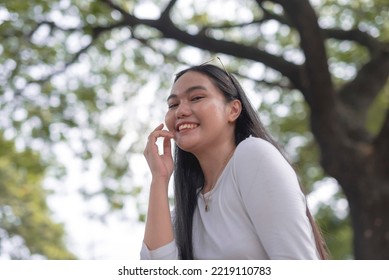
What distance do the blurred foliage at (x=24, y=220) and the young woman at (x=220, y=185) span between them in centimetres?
1176

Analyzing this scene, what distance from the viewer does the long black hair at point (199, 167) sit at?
8.52 ft

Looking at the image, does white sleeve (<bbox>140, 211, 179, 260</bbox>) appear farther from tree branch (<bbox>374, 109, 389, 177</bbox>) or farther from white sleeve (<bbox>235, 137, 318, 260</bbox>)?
tree branch (<bbox>374, 109, 389, 177</bbox>)

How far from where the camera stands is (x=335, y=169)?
21.7ft

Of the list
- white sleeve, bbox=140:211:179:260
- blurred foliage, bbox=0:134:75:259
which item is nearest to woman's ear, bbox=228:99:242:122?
white sleeve, bbox=140:211:179:260

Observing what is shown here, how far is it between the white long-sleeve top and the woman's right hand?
196 millimetres

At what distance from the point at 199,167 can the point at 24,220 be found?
560 inches

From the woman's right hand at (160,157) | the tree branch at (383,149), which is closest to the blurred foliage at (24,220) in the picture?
the tree branch at (383,149)

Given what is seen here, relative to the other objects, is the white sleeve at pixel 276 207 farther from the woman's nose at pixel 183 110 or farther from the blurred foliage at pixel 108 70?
the blurred foliage at pixel 108 70

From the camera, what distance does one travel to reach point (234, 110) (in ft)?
8.80

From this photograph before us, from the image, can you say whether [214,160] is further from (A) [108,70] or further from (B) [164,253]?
(A) [108,70]

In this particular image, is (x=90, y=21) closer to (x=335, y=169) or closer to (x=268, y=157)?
(x=335, y=169)

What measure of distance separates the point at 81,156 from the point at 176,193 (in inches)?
251

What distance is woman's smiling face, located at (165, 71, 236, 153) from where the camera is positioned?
2.59m

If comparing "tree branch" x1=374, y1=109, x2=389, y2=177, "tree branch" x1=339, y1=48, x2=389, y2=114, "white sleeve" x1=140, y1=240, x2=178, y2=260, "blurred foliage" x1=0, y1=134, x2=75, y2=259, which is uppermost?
"blurred foliage" x1=0, y1=134, x2=75, y2=259
